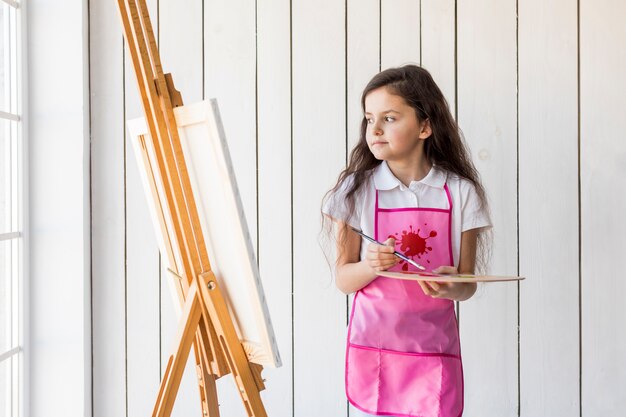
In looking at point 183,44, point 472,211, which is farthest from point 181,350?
point 183,44

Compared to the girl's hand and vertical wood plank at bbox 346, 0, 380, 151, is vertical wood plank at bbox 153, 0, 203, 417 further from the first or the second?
the girl's hand

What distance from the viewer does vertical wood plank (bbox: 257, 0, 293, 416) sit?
1725 millimetres

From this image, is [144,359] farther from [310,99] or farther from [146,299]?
[310,99]

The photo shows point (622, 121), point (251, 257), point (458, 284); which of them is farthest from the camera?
point (622, 121)

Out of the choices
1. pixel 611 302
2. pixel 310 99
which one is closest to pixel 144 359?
pixel 310 99

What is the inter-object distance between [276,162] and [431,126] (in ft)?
1.80

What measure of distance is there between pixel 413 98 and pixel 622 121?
0.70 meters

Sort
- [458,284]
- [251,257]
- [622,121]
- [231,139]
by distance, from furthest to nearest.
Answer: [231,139] → [622,121] → [458,284] → [251,257]

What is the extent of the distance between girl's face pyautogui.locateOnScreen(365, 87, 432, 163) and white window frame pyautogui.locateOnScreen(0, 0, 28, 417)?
1015mm

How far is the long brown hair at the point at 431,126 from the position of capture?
1293 millimetres

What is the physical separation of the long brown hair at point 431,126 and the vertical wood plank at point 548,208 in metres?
0.39

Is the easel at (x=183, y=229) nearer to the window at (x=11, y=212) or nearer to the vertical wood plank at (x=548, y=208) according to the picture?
the window at (x=11, y=212)

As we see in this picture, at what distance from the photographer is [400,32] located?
1687mm

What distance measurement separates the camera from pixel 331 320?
5.73ft
